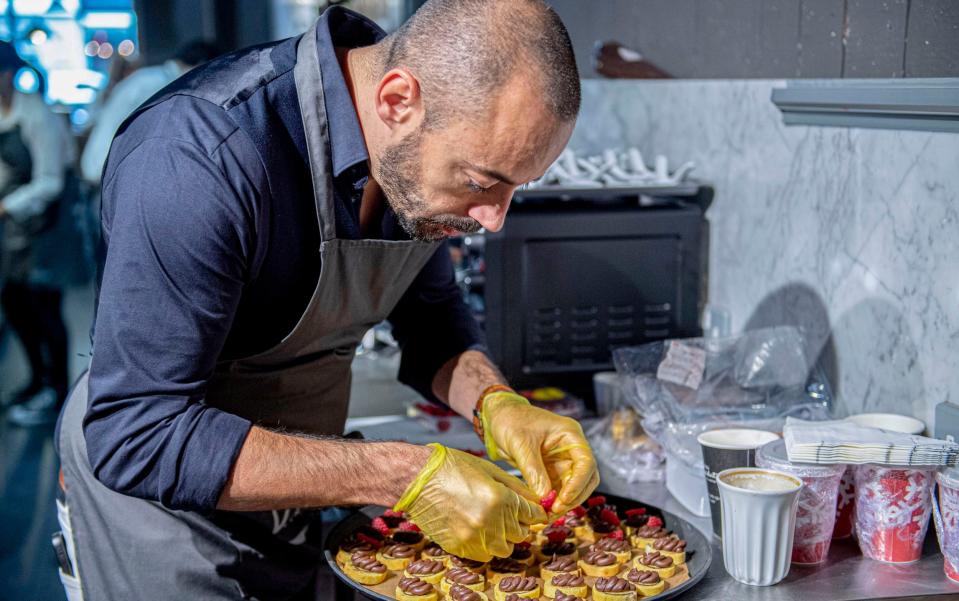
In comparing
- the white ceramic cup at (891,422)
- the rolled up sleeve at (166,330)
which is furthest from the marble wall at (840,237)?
the rolled up sleeve at (166,330)

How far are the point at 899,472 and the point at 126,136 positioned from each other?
1.21 m

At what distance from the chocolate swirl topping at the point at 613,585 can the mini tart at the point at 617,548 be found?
0.32 feet

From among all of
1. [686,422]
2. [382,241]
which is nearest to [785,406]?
[686,422]

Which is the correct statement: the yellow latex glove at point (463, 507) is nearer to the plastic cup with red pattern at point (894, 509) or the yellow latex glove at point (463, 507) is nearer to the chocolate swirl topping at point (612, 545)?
the chocolate swirl topping at point (612, 545)

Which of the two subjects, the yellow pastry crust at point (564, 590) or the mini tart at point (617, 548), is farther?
the mini tart at point (617, 548)

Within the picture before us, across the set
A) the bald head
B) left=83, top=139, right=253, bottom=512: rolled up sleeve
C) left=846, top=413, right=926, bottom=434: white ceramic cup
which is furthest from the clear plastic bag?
left=83, top=139, right=253, bottom=512: rolled up sleeve

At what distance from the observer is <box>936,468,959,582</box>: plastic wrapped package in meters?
1.37

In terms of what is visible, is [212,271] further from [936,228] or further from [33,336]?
[33,336]

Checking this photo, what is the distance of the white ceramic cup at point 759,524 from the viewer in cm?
135

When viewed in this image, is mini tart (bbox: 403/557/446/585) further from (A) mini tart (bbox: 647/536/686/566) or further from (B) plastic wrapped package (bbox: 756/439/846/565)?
(B) plastic wrapped package (bbox: 756/439/846/565)

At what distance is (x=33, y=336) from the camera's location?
17.8 feet

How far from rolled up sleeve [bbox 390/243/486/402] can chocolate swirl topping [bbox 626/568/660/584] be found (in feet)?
2.12

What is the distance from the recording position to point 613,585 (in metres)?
1.36

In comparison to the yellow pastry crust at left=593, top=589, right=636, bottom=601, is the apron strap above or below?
above
